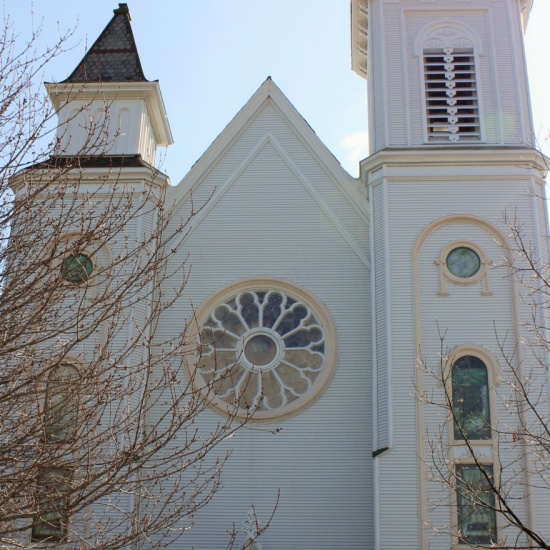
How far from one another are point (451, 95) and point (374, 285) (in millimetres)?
5173

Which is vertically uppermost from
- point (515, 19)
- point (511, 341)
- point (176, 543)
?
point (515, 19)

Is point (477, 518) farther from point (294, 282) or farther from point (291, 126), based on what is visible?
point (291, 126)

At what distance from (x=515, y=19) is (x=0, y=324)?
16.2 m

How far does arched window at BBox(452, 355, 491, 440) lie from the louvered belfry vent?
5.44 metres

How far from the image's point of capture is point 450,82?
21859 mm

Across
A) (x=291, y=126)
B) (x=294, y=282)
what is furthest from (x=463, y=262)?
(x=291, y=126)

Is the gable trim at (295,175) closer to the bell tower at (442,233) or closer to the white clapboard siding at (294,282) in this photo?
the white clapboard siding at (294,282)

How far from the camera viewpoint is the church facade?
17.9 meters

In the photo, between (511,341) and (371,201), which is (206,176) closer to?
(371,201)

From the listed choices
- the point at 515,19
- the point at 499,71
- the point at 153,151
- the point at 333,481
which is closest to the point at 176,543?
the point at 333,481

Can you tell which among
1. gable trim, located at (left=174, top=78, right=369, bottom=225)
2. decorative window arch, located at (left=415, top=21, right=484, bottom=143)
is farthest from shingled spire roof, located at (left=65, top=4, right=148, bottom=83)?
decorative window arch, located at (left=415, top=21, right=484, bottom=143)

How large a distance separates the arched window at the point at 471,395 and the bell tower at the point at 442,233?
0.19ft

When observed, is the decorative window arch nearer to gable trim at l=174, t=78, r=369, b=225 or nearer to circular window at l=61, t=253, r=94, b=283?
gable trim at l=174, t=78, r=369, b=225

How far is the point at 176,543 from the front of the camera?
18.0 meters
